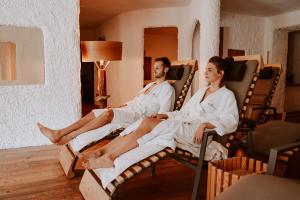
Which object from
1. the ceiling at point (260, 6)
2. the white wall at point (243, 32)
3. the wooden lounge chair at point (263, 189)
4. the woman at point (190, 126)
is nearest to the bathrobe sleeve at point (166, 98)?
the woman at point (190, 126)

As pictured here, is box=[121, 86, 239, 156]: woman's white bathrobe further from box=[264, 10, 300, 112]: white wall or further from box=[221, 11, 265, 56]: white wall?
box=[264, 10, 300, 112]: white wall

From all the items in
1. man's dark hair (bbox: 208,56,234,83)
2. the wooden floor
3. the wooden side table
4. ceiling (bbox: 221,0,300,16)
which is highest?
ceiling (bbox: 221,0,300,16)

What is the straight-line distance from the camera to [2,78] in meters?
3.39

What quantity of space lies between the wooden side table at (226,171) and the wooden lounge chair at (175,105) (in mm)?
1049

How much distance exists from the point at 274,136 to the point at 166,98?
107cm

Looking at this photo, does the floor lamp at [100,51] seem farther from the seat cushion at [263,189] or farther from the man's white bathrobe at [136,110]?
the seat cushion at [263,189]

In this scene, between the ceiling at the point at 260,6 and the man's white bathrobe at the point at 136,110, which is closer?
the man's white bathrobe at the point at 136,110

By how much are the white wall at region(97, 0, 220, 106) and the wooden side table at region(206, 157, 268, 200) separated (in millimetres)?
3209

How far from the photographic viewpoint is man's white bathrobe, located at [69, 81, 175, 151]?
2410 mm

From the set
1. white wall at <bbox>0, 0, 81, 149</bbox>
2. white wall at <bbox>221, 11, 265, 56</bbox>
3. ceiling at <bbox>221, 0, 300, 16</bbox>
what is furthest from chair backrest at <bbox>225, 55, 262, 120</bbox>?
white wall at <bbox>221, 11, 265, 56</bbox>

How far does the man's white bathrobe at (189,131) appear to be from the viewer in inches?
71.5

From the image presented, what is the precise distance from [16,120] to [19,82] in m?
0.47

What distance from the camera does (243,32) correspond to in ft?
20.5

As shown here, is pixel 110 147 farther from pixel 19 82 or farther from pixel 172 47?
pixel 172 47
